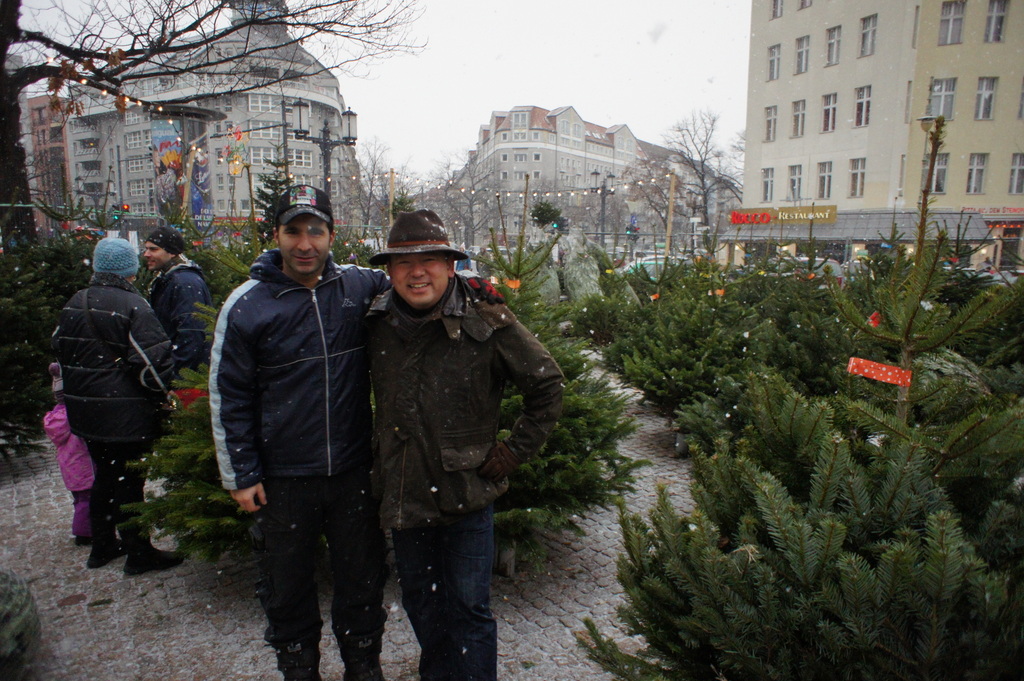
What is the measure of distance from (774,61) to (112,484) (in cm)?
3859

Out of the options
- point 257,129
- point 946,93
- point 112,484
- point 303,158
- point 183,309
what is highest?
point 303,158

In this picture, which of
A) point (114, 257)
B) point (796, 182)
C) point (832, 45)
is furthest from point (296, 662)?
point (832, 45)

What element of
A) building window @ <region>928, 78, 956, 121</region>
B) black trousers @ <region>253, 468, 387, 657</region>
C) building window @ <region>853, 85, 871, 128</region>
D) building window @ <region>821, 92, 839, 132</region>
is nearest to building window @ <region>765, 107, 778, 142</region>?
building window @ <region>821, 92, 839, 132</region>

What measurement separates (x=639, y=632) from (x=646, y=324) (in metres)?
5.49

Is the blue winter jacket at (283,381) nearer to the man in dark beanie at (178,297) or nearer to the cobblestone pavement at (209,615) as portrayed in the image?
the cobblestone pavement at (209,615)

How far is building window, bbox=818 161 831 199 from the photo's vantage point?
32375 millimetres

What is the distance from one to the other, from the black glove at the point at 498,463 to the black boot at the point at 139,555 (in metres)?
2.49

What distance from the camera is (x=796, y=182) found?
33844mm

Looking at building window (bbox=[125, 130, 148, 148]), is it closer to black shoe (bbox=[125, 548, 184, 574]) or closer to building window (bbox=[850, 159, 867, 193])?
building window (bbox=[850, 159, 867, 193])

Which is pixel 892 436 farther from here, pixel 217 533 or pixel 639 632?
pixel 217 533

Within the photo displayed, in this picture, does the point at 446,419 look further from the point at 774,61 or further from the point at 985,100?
the point at 774,61

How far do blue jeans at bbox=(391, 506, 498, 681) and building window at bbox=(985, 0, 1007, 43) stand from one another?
37.3m

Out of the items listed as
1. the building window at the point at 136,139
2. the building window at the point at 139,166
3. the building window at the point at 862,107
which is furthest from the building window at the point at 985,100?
the building window at the point at 139,166

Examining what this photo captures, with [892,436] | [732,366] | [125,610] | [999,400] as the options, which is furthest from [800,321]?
[125,610]
